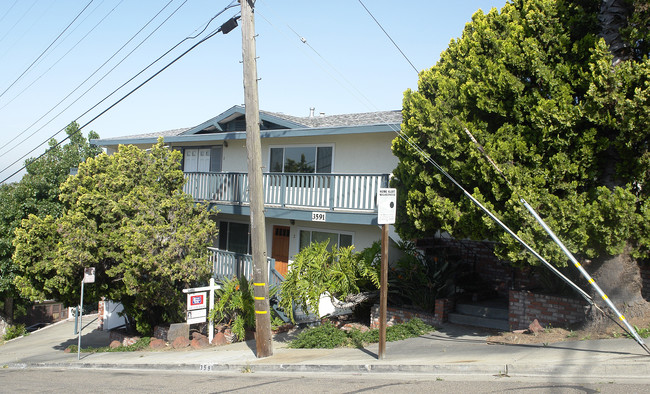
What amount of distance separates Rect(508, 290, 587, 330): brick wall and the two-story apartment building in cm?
408

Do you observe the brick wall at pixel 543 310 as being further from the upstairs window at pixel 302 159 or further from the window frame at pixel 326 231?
the upstairs window at pixel 302 159

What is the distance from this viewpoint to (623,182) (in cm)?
877

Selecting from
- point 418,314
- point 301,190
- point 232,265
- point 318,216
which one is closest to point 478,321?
point 418,314

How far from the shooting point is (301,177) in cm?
A: 1506

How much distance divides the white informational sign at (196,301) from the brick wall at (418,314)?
157 inches

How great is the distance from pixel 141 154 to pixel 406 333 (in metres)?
8.51

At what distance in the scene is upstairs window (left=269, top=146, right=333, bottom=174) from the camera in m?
16.2

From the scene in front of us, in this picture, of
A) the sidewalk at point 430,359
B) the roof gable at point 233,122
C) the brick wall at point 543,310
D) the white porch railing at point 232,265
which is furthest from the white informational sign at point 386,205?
the roof gable at point 233,122

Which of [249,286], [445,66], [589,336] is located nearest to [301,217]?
[249,286]

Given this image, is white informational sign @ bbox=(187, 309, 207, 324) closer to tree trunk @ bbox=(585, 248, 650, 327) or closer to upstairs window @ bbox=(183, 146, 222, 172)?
upstairs window @ bbox=(183, 146, 222, 172)

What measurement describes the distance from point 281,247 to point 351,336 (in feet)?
19.7

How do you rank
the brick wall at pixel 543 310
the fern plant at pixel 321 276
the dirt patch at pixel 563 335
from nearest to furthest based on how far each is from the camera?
the dirt patch at pixel 563 335 < the brick wall at pixel 543 310 < the fern plant at pixel 321 276

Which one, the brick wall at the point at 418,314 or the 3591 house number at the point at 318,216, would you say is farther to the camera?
the 3591 house number at the point at 318,216

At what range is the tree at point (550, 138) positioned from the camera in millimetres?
8164
